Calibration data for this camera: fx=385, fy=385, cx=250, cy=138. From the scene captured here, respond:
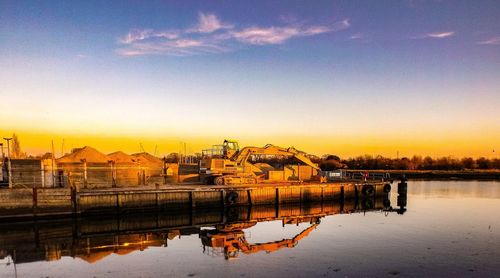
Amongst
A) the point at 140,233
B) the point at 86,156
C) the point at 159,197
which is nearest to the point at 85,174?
the point at 159,197

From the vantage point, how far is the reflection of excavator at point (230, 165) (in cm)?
4706

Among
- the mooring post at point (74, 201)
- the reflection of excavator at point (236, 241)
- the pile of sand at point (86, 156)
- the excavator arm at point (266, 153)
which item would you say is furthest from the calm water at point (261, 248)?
the pile of sand at point (86, 156)

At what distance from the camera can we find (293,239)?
27.2 metres

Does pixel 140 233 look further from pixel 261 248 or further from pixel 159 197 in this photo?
pixel 261 248

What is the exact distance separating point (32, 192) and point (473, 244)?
3466cm

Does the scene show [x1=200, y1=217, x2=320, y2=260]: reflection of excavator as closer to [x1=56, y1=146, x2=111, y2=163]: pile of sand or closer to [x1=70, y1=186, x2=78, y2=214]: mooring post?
[x1=70, y1=186, x2=78, y2=214]: mooring post

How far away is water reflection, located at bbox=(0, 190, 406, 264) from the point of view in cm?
2354

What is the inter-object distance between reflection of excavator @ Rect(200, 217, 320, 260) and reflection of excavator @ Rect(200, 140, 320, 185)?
13797mm

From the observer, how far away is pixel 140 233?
1169 inches

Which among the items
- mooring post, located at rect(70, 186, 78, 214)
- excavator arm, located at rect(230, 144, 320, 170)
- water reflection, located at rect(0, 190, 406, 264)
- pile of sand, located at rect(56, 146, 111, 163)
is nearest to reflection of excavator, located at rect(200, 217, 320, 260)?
water reflection, located at rect(0, 190, 406, 264)

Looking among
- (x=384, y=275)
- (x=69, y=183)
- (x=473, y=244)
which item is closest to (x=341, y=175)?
(x=473, y=244)

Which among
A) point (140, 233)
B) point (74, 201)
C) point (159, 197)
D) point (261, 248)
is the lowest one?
point (140, 233)

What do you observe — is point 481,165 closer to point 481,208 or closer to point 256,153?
point 481,208

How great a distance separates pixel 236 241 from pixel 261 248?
9.42ft
